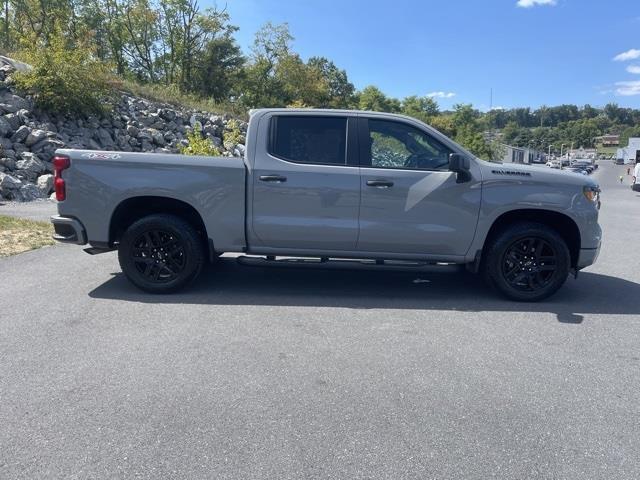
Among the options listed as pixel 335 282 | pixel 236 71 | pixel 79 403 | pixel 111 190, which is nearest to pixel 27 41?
pixel 111 190

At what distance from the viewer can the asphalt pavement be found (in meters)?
2.91

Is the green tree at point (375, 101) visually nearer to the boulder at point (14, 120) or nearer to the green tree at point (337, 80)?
the green tree at point (337, 80)

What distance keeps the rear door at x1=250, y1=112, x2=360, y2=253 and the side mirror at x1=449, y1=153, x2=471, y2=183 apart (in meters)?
0.97

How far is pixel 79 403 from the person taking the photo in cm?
343

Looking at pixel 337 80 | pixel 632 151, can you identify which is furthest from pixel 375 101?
pixel 632 151

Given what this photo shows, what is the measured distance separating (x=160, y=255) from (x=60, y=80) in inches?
546

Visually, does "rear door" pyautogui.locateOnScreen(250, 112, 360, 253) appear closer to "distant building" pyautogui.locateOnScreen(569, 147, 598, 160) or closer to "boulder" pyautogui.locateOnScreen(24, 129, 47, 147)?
"boulder" pyautogui.locateOnScreen(24, 129, 47, 147)

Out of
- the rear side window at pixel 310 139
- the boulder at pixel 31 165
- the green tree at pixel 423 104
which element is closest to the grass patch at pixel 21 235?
the rear side window at pixel 310 139

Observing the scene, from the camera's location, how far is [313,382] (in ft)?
12.4

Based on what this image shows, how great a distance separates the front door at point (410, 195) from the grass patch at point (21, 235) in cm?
521

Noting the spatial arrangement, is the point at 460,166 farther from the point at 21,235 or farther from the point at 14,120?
the point at 14,120

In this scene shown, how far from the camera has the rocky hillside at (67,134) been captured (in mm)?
13812

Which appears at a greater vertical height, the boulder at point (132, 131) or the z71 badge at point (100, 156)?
the boulder at point (132, 131)

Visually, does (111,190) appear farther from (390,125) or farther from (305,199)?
(390,125)
